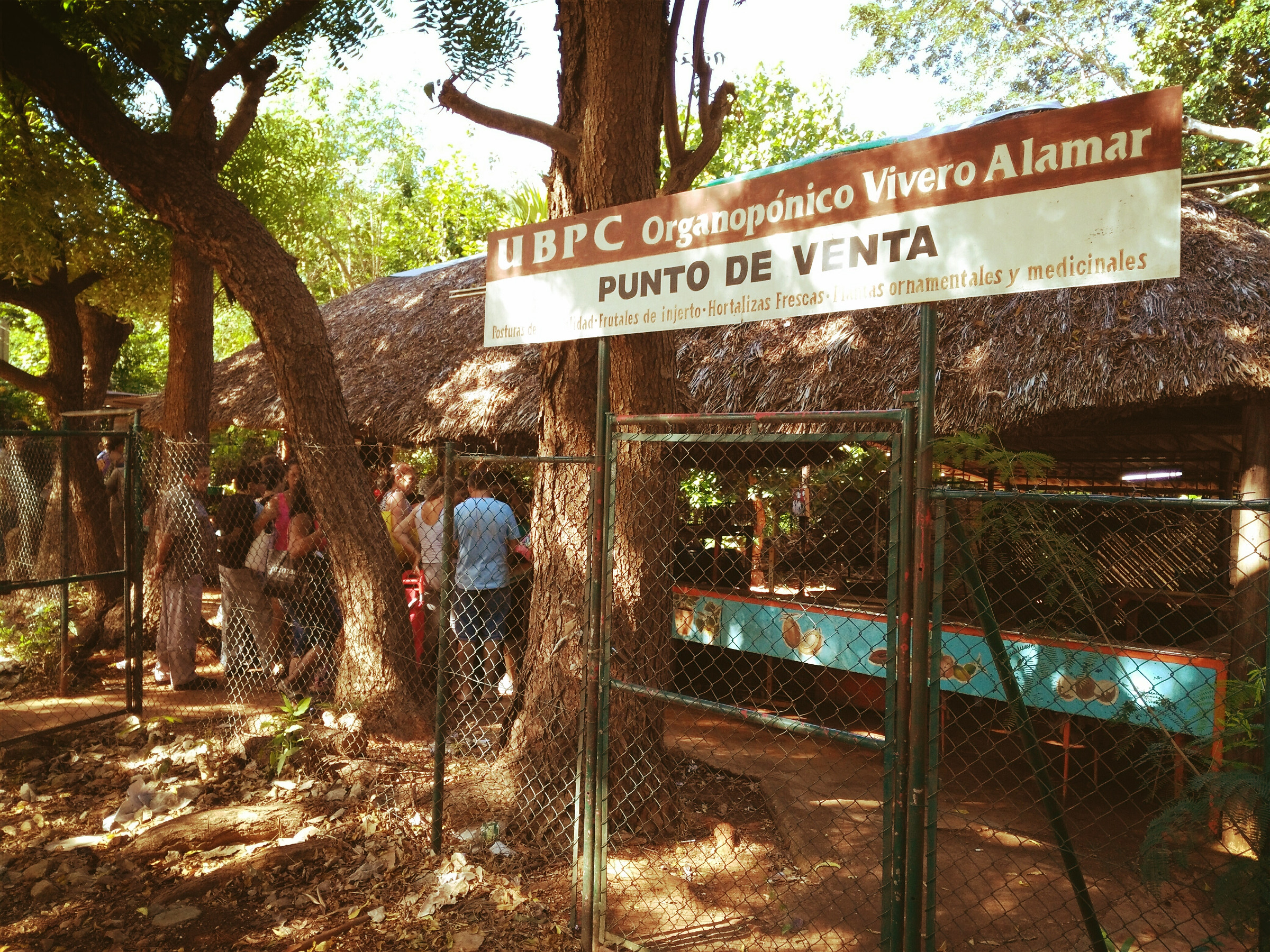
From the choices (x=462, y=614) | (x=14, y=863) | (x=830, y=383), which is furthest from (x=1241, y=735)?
(x=14, y=863)

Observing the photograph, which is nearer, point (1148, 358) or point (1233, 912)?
point (1233, 912)

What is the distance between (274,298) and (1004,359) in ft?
16.0

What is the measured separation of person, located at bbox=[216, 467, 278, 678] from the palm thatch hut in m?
2.19

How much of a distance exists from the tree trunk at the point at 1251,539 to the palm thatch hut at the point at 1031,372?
45 mm

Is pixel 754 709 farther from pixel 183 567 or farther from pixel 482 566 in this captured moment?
pixel 183 567

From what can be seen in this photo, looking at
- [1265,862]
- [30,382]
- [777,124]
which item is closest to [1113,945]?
[1265,862]

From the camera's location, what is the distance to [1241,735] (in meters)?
4.32

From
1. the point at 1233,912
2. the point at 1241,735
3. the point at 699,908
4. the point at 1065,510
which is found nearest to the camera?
the point at 1233,912

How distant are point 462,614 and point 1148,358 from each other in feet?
15.3

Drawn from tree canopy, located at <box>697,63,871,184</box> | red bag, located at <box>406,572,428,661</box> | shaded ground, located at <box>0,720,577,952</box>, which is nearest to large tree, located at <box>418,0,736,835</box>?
shaded ground, located at <box>0,720,577,952</box>

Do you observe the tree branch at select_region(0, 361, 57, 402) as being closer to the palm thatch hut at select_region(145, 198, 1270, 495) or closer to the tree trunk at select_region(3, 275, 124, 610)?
the tree trunk at select_region(3, 275, 124, 610)

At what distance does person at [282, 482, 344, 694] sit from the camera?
6.59 m

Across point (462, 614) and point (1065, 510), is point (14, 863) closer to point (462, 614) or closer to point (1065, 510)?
point (462, 614)

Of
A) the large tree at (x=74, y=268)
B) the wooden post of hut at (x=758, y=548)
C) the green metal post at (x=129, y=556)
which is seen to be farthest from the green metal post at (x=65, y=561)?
the wooden post of hut at (x=758, y=548)
